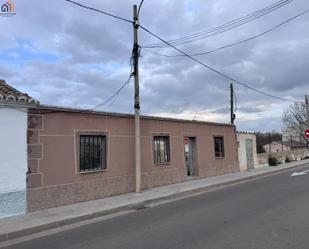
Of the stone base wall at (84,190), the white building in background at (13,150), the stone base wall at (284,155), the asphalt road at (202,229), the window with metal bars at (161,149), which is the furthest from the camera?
the stone base wall at (284,155)

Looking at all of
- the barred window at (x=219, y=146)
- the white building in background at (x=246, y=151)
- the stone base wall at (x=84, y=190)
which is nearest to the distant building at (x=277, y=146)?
the white building in background at (x=246, y=151)

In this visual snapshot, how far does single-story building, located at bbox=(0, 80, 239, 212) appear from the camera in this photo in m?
12.1

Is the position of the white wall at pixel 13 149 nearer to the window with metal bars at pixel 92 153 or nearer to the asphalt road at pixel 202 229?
the window with metal bars at pixel 92 153

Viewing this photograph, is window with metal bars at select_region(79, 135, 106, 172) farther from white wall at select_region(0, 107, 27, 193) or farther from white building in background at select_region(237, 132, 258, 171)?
white building in background at select_region(237, 132, 258, 171)

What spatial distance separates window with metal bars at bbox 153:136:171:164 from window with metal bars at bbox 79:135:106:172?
353 centimetres

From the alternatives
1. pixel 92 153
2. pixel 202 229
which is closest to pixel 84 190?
pixel 92 153

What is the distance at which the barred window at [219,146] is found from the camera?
2353cm

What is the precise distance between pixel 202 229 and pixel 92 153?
6.86 meters

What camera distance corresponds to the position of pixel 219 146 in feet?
78.5

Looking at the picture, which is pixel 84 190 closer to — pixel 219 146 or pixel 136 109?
pixel 136 109

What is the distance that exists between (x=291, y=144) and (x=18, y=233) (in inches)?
1662

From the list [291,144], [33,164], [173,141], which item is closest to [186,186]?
[173,141]

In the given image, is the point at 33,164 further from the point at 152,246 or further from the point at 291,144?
the point at 291,144

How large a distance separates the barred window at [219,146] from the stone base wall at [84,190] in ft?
21.0
